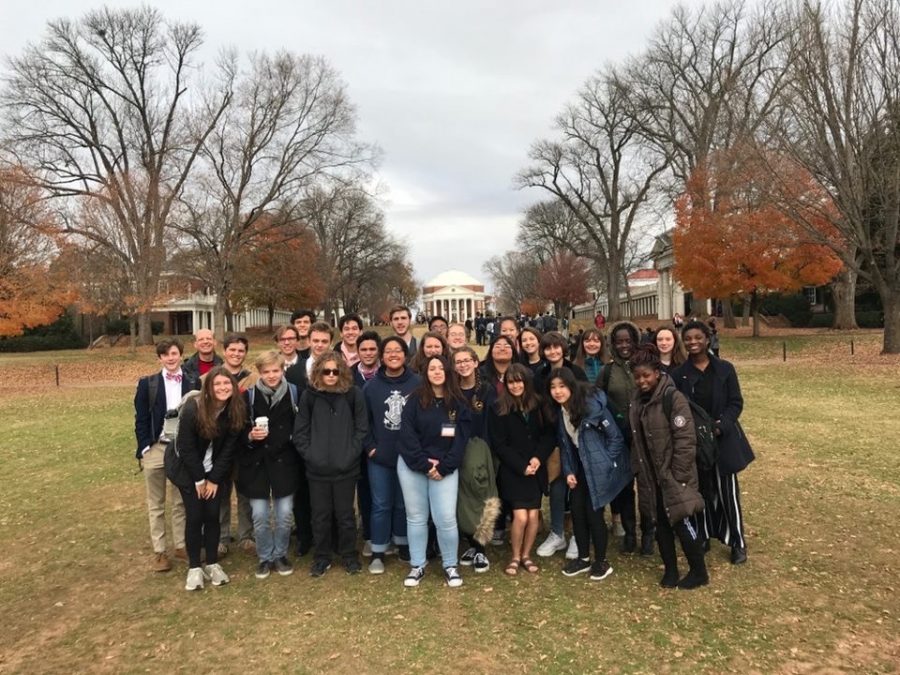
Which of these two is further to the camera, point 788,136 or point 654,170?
point 654,170

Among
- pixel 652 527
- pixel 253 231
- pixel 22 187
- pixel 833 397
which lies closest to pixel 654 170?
pixel 253 231

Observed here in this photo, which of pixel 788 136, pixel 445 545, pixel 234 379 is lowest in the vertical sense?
pixel 445 545

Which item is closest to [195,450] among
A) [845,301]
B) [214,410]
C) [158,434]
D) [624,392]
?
[214,410]

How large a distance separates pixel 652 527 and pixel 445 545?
1.83 m

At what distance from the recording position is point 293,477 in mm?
4613

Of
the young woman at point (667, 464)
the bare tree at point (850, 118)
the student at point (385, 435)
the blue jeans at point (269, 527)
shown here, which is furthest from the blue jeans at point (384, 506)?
the bare tree at point (850, 118)

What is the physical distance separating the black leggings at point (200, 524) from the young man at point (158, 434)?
484mm

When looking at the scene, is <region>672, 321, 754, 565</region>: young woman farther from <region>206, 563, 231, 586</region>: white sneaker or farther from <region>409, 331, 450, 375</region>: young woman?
<region>206, 563, 231, 586</region>: white sneaker

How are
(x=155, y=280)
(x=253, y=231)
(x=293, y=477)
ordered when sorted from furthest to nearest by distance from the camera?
1. (x=253, y=231)
2. (x=155, y=280)
3. (x=293, y=477)

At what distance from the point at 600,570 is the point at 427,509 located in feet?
4.46

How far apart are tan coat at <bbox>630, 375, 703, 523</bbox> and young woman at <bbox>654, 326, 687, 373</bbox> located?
0.67 meters

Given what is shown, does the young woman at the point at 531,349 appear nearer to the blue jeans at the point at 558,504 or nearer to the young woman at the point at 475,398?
the young woman at the point at 475,398

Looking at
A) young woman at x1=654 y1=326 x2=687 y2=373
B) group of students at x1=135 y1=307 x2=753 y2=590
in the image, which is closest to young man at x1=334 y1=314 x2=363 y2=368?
group of students at x1=135 y1=307 x2=753 y2=590

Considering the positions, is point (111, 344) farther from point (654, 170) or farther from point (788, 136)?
point (788, 136)
